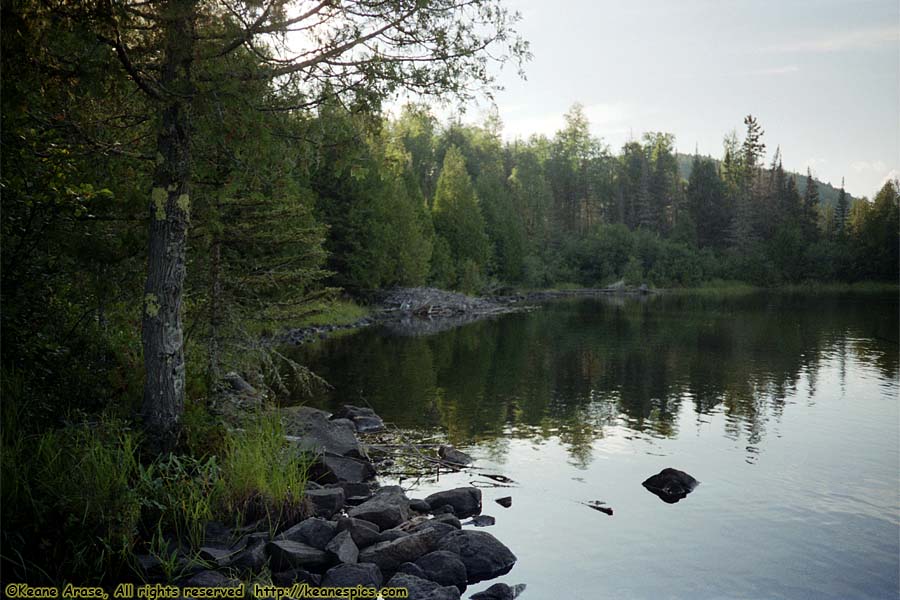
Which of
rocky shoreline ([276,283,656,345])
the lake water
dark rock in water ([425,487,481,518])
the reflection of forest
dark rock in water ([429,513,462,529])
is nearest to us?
the lake water

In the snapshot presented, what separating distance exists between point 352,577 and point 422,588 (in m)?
0.83

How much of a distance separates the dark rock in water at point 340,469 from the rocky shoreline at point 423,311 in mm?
21210

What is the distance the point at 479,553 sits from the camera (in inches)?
375

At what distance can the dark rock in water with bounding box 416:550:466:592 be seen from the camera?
28.9 ft

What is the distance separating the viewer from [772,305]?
61.0 m

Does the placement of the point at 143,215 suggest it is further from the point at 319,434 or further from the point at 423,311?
the point at 423,311

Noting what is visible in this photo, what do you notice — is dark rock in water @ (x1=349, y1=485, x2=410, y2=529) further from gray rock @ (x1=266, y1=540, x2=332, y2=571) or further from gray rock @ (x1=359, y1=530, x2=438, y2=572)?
gray rock @ (x1=266, y1=540, x2=332, y2=571)

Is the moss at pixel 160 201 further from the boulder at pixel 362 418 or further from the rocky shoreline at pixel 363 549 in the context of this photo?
the boulder at pixel 362 418

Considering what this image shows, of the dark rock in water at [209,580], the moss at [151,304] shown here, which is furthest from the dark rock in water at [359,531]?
the moss at [151,304]

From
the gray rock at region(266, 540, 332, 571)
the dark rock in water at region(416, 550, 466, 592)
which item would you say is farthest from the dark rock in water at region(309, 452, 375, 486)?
the gray rock at region(266, 540, 332, 571)

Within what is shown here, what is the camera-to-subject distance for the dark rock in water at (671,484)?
12914mm

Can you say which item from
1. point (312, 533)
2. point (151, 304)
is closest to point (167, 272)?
point (151, 304)

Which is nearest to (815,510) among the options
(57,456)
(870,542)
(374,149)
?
(870,542)

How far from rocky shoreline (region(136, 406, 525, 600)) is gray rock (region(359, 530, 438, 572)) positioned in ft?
0.04
